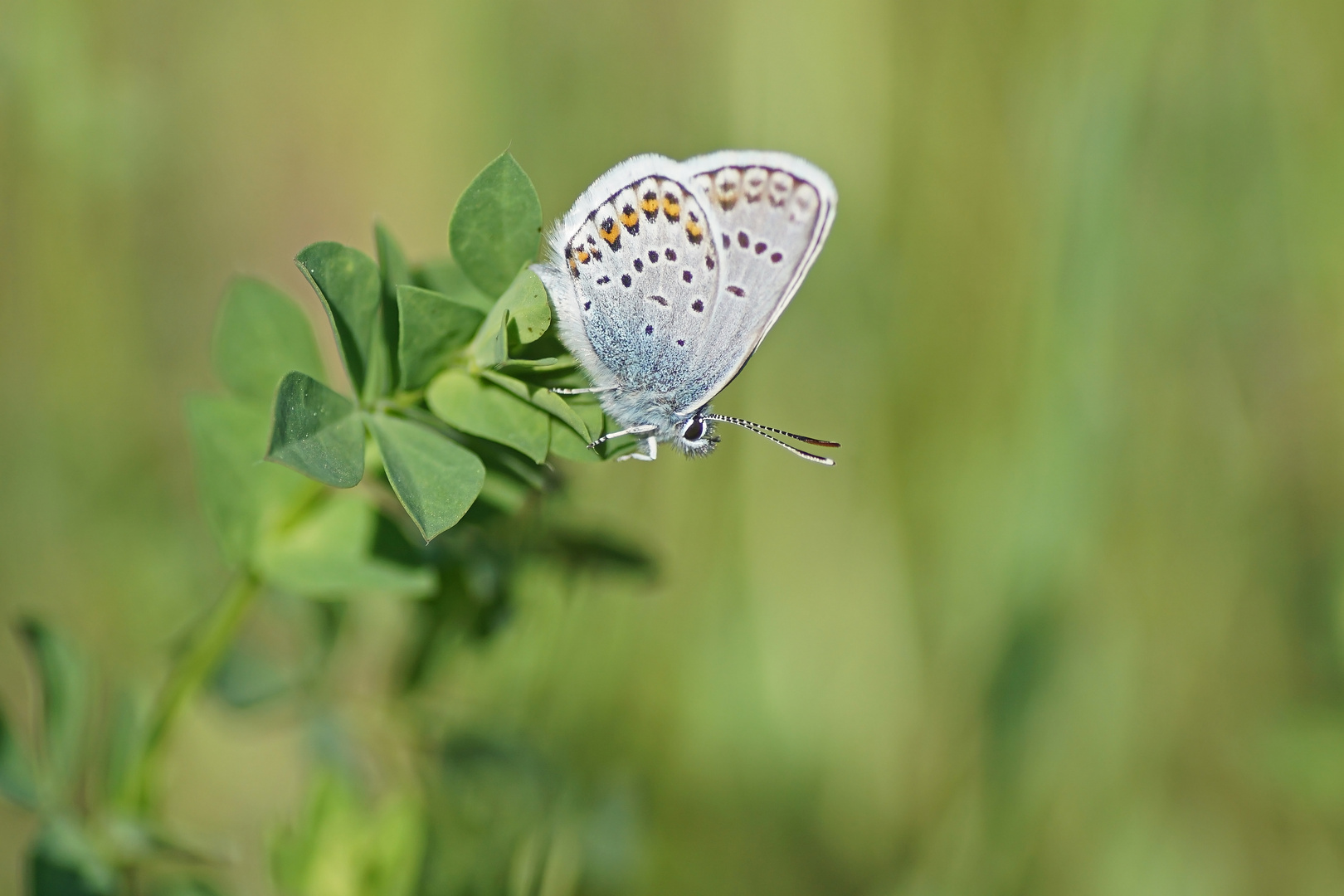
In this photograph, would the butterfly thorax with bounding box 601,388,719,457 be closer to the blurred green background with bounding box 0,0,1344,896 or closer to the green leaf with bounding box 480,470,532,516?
the green leaf with bounding box 480,470,532,516

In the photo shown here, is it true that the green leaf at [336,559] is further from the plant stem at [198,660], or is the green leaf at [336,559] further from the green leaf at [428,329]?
the green leaf at [428,329]

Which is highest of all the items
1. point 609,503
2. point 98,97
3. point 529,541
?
point 98,97

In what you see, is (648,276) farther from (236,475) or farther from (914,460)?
(914,460)

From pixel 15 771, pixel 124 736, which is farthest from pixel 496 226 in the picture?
pixel 15 771

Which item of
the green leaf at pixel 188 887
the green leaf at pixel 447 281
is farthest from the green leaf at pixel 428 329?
the green leaf at pixel 188 887

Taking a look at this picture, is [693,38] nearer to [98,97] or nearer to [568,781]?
[98,97]

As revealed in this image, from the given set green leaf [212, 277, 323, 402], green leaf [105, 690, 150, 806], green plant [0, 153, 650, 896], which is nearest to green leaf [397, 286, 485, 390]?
green plant [0, 153, 650, 896]

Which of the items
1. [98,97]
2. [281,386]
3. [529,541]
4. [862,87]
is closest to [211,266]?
[98,97]
